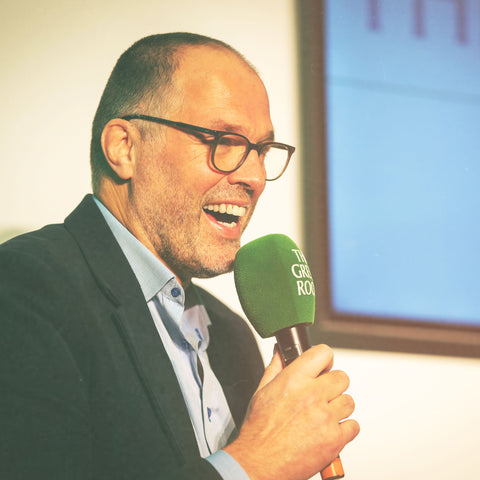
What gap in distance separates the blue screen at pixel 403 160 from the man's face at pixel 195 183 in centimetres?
41

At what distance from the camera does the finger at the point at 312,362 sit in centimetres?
87

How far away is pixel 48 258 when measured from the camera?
1.00m

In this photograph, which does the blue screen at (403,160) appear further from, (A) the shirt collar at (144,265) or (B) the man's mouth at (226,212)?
(A) the shirt collar at (144,265)

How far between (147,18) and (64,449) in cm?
113

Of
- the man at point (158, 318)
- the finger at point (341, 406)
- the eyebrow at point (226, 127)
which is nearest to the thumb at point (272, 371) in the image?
the man at point (158, 318)

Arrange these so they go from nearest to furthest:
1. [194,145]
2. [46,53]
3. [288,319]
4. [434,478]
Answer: [288,319] < [194,145] < [46,53] < [434,478]

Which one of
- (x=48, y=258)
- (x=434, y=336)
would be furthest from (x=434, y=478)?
(x=48, y=258)

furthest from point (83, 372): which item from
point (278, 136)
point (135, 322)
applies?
point (278, 136)

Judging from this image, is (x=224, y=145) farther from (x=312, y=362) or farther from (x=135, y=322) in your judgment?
(x=312, y=362)

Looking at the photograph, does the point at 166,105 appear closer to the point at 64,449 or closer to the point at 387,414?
the point at 64,449

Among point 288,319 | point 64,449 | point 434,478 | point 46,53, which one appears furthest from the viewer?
point 434,478

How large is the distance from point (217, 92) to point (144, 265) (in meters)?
0.44

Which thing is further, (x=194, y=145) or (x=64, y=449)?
(x=194, y=145)

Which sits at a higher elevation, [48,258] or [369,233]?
[48,258]
